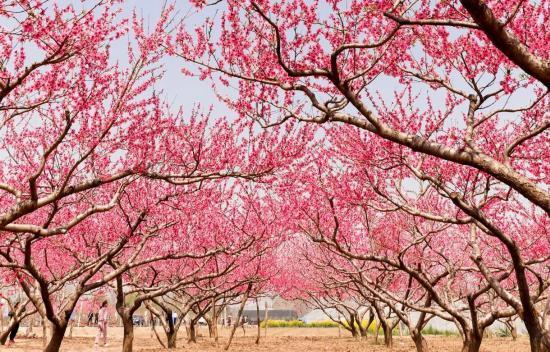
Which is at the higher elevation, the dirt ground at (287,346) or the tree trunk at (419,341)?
the tree trunk at (419,341)

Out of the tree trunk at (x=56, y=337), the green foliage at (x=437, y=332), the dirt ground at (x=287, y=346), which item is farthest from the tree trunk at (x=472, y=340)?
the green foliage at (x=437, y=332)

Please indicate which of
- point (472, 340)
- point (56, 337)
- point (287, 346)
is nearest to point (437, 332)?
point (287, 346)

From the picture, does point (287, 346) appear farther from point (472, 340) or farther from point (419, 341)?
point (472, 340)

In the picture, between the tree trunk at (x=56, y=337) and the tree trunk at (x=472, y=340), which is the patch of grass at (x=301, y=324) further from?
the tree trunk at (x=56, y=337)

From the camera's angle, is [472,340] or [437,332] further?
[437,332]

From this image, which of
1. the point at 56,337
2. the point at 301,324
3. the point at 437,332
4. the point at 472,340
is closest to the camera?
the point at 56,337

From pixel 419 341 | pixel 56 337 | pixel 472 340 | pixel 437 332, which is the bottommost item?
pixel 437 332

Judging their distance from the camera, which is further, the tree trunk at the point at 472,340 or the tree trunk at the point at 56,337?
the tree trunk at the point at 472,340

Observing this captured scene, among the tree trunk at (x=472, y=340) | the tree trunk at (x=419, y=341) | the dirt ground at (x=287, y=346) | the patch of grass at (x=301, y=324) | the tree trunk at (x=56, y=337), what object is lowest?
the patch of grass at (x=301, y=324)

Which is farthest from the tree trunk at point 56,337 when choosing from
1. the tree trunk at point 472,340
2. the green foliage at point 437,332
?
the green foliage at point 437,332

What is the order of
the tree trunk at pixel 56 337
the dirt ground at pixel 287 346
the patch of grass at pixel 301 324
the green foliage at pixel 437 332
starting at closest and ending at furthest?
the tree trunk at pixel 56 337
the dirt ground at pixel 287 346
the green foliage at pixel 437 332
the patch of grass at pixel 301 324

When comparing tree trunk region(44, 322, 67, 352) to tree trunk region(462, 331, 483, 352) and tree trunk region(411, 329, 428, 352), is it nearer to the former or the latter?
tree trunk region(462, 331, 483, 352)

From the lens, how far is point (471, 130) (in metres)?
6.44

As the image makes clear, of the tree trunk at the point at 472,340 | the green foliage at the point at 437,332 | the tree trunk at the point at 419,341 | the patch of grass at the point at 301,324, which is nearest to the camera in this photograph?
the tree trunk at the point at 472,340
